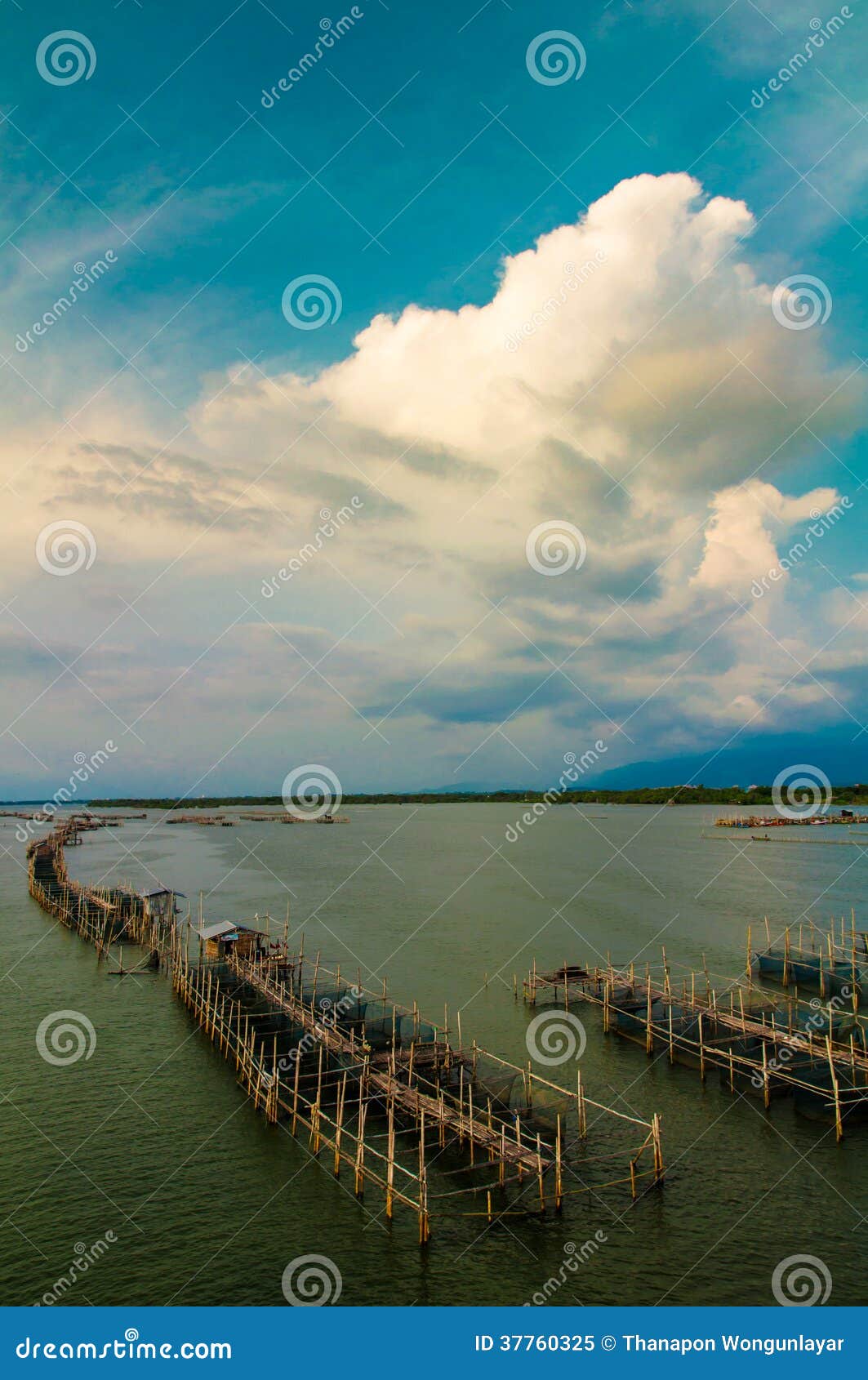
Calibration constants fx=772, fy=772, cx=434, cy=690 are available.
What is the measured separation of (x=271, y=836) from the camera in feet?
353

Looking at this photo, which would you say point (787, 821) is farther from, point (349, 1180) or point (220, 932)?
point (349, 1180)

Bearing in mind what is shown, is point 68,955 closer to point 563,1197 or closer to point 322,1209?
point 322,1209

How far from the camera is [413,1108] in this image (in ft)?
55.3

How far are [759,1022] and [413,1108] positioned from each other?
36.6ft

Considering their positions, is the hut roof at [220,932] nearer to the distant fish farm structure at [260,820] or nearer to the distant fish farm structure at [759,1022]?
the distant fish farm structure at [759,1022]

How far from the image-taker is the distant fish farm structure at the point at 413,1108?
567 inches

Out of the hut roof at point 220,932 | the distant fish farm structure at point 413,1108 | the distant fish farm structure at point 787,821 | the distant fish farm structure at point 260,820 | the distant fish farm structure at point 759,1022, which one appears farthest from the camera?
the distant fish farm structure at point 260,820

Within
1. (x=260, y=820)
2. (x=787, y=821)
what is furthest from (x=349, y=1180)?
(x=260, y=820)

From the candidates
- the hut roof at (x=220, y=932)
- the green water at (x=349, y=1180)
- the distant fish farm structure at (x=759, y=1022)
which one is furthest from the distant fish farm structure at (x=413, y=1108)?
the distant fish farm structure at (x=759, y=1022)

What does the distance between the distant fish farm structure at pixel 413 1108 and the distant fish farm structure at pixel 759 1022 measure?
4.15 m

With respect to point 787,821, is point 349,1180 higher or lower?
lower

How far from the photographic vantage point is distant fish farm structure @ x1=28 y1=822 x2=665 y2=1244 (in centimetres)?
1441

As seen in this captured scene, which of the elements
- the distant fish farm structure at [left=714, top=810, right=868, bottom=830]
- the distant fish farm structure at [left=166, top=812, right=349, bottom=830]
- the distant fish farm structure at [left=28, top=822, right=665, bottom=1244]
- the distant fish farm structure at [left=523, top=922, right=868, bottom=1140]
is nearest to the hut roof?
the distant fish farm structure at [left=28, top=822, right=665, bottom=1244]

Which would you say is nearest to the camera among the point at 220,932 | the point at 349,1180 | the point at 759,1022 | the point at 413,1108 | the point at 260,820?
the point at 349,1180
